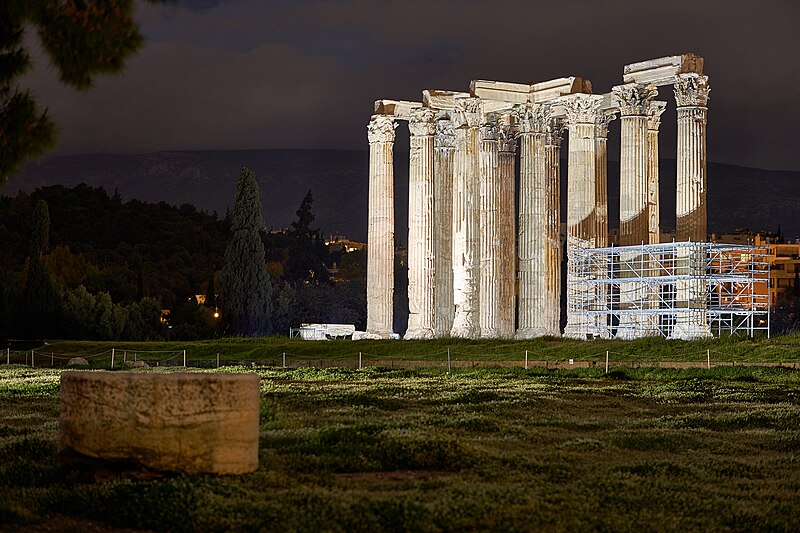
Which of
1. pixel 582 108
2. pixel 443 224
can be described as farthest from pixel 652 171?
pixel 443 224

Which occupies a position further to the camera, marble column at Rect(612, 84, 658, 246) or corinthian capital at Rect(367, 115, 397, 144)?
corinthian capital at Rect(367, 115, 397, 144)

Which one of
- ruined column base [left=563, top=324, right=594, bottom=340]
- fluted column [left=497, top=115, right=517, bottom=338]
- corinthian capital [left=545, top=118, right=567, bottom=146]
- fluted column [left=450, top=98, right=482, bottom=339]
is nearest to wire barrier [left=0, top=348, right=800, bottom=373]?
fluted column [left=450, top=98, right=482, bottom=339]

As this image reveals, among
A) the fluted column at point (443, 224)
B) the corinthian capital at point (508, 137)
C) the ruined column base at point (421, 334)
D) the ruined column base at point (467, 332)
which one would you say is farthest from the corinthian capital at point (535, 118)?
the ruined column base at point (421, 334)

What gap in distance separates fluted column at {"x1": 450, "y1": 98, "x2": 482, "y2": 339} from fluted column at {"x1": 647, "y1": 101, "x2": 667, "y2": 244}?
7547 mm

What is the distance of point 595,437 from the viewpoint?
66.3ft

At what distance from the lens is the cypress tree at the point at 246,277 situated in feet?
245

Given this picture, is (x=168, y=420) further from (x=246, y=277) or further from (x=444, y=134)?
(x=246, y=277)

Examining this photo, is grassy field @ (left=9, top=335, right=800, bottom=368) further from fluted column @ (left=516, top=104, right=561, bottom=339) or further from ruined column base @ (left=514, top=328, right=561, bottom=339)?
fluted column @ (left=516, top=104, right=561, bottom=339)

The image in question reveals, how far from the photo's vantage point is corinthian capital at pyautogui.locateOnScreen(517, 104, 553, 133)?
54.8 meters

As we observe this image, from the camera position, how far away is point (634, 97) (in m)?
52.0

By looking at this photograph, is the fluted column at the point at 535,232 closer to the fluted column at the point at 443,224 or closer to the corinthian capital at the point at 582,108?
the corinthian capital at the point at 582,108

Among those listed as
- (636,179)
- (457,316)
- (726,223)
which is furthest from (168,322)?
(726,223)

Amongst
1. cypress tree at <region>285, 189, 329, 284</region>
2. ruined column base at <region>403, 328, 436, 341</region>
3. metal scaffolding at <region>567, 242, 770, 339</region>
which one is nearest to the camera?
metal scaffolding at <region>567, 242, 770, 339</region>

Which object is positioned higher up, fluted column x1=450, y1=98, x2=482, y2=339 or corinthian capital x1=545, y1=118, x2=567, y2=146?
corinthian capital x1=545, y1=118, x2=567, y2=146
